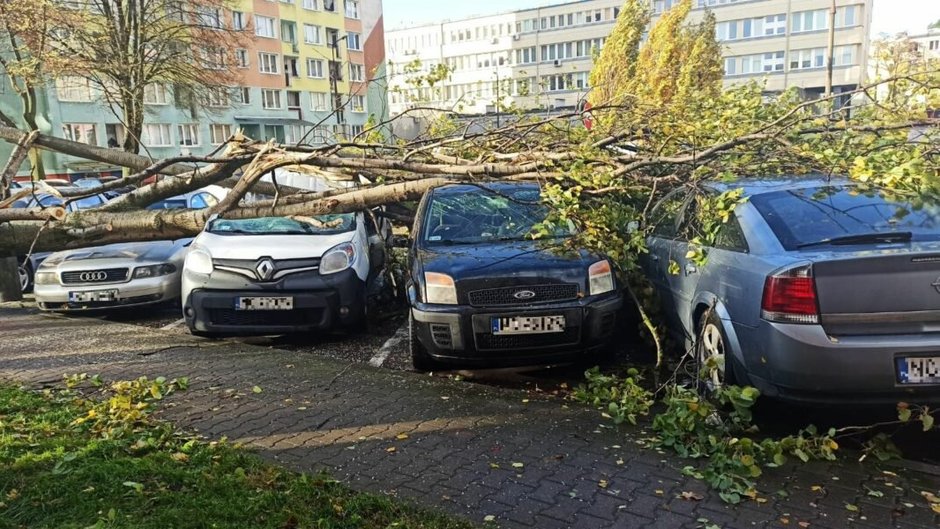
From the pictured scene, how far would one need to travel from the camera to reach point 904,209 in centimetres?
441

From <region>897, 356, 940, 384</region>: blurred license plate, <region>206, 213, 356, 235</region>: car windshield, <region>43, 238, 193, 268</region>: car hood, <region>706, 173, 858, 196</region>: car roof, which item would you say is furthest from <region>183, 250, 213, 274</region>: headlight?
<region>897, 356, 940, 384</region>: blurred license plate

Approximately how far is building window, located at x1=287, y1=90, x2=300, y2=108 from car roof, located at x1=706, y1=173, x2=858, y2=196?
5838 cm

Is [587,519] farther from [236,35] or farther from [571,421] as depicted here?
[236,35]

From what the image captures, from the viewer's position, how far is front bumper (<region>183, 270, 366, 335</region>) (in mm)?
6852

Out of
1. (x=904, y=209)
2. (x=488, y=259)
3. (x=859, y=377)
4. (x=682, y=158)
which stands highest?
(x=682, y=158)

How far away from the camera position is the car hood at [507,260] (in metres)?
5.49

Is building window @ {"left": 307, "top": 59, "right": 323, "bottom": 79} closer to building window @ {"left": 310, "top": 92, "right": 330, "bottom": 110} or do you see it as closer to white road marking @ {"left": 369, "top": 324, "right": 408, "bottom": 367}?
building window @ {"left": 310, "top": 92, "right": 330, "bottom": 110}

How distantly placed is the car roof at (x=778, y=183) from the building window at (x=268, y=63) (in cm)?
5673

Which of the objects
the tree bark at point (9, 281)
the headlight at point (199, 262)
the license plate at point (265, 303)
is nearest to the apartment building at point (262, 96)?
the tree bark at point (9, 281)

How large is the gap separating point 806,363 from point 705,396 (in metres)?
1.12

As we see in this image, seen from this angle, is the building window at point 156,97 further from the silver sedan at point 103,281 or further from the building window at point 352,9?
the silver sedan at point 103,281

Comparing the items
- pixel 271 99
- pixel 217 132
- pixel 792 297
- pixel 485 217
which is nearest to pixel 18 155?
pixel 485 217

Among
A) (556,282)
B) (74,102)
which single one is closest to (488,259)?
(556,282)

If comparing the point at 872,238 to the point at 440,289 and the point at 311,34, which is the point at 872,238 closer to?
the point at 440,289
